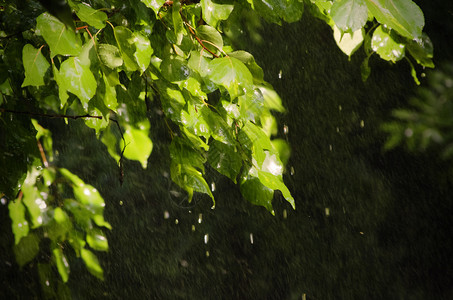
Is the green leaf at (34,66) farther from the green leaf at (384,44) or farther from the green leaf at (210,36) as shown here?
the green leaf at (384,44)

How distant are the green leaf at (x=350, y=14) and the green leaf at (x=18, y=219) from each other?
0.94 m

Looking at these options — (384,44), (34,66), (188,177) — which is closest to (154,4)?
(34,66)

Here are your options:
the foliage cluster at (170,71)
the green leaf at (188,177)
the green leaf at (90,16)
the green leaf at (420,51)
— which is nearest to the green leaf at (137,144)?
the foliage cluster at (170,71)

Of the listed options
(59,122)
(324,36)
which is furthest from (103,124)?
(324,36)

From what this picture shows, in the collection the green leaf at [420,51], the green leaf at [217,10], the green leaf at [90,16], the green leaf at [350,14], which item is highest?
the green leaf at [350,14]

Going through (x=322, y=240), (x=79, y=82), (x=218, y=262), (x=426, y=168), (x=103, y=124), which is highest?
(x=79, y=82)

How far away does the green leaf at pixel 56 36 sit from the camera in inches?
23.2

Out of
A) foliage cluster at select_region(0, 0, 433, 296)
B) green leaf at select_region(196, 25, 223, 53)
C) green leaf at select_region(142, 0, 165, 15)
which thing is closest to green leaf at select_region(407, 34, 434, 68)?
foliage cluster at select_region(0, 0, 433, 296)

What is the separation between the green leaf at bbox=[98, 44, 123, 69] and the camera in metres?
0.67

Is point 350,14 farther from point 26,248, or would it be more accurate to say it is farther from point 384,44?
point 26,248

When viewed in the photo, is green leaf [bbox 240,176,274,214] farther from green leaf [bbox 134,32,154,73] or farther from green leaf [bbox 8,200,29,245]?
green leaf [bbox 8,200,29,245]

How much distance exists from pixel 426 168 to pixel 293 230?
56 centimetres

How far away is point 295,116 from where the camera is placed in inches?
78.9

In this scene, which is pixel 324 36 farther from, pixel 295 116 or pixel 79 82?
pixel 79 82
